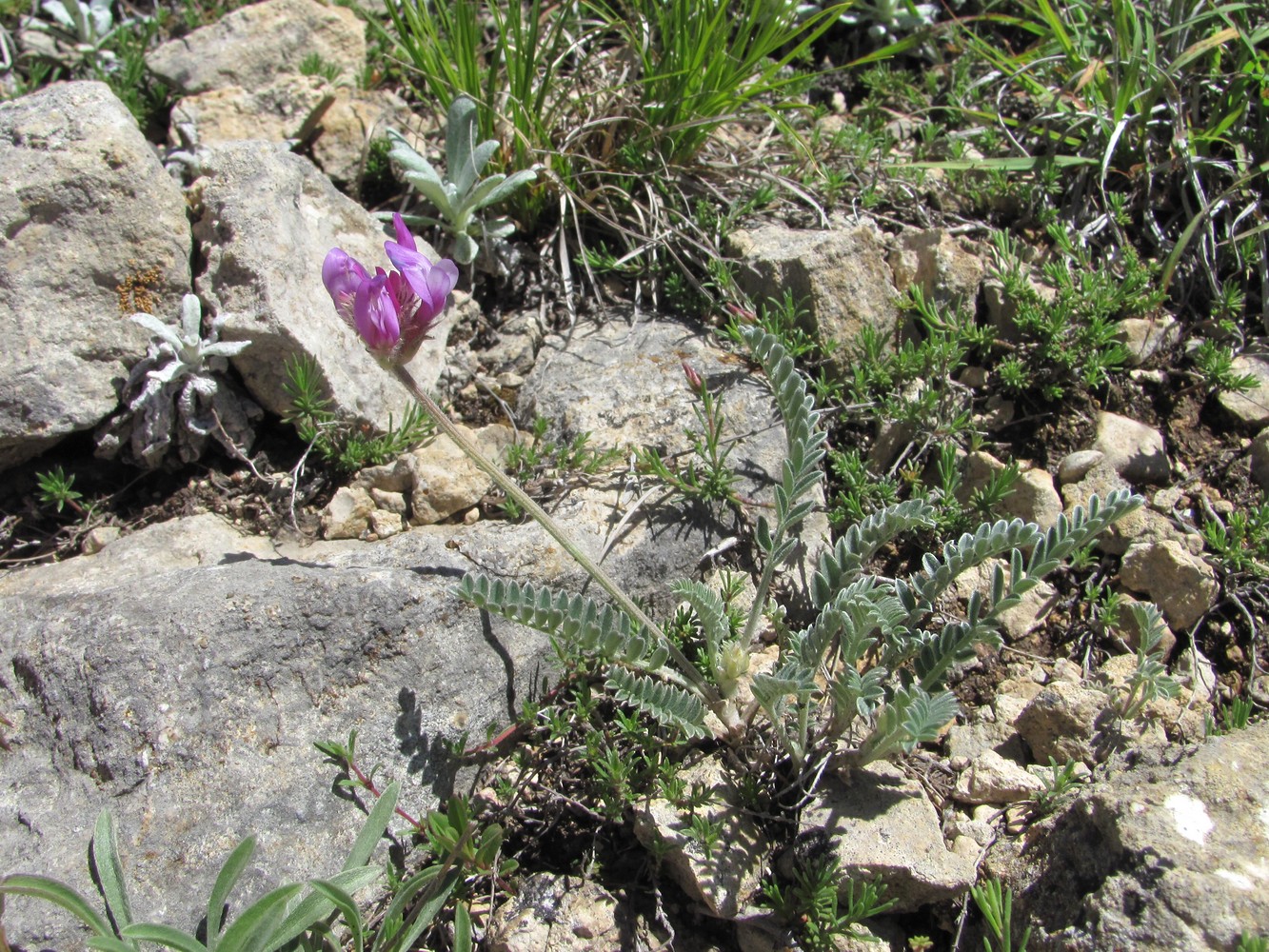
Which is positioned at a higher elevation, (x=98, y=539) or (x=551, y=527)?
(x=551, y=527)

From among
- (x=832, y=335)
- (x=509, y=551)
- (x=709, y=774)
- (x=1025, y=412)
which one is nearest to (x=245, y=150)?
(x=509, y=551)

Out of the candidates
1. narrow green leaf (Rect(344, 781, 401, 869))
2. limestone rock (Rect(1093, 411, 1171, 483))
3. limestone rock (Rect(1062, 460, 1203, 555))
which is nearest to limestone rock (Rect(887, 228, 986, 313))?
limestone rock (Rect(1093, 411, 1171, 483))

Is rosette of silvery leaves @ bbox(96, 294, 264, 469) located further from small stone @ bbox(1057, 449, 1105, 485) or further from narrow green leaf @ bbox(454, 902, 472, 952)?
small stone @ bbox(1057, 449, 1105, 485)

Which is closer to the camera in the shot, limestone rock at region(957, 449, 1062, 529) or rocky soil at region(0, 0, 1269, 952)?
rocky soil at region(0, 0, 1269, 952)

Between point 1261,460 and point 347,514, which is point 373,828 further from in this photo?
point 1261,460

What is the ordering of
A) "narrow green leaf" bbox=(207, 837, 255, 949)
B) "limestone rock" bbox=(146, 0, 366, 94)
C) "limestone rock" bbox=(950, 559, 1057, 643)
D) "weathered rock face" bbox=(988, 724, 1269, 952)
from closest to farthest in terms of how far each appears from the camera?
"weathered rock face" bbox=(988, 724, 1269, 952)
"narrow green leaf" bbox=(207, 837, 255, 949)
"limestone rock" bbox=(950, 559, 1057, 643)
"limestone rock" bbox=(146, 0, 366, 94)

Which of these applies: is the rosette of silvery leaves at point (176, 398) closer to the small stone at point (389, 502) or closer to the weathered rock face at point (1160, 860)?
the small stone at point (389, 502)

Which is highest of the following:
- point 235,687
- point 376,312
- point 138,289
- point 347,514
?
point 376,312

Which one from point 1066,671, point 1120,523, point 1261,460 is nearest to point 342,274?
point 1066,671
